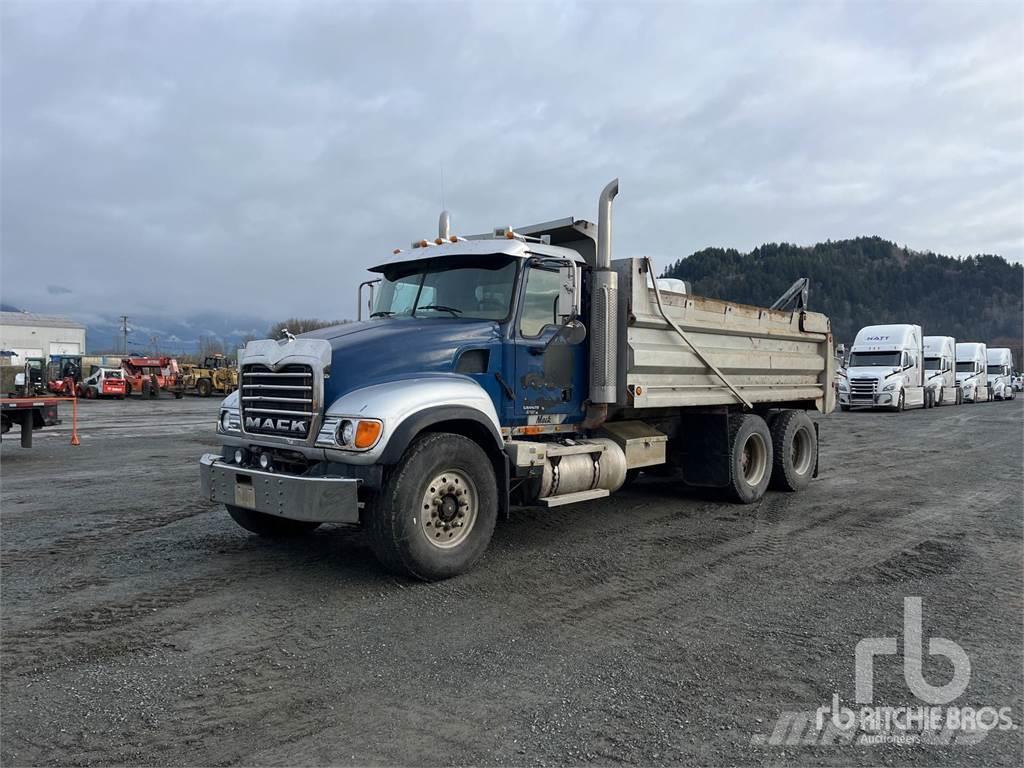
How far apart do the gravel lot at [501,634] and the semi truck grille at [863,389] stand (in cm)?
2262

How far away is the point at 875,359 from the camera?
96.2 ft

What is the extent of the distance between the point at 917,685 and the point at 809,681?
0.57 meters

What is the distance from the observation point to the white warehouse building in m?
100

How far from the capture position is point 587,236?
712 centimetres

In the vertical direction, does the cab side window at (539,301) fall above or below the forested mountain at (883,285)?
below

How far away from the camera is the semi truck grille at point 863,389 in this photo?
28344mm

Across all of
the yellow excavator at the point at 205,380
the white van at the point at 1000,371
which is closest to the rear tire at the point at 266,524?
the yellow excavator at the point at 205,380

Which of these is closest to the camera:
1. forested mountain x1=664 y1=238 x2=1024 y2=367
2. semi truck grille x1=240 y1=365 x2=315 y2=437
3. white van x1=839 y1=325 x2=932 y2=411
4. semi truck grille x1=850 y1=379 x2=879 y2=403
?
semi truck grille x1=240 y1=365 x2=315 y2=437

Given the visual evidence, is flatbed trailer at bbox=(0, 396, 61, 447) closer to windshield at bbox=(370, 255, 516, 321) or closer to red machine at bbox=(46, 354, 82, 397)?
windshield at bbox=(370, 255, 516, 321)

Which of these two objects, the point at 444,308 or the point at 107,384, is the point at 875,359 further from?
the point at 107,384

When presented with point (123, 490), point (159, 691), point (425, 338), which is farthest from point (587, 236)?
point (123, 490)

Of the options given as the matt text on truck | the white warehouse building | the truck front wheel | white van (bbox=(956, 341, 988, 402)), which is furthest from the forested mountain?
the truck front wheel

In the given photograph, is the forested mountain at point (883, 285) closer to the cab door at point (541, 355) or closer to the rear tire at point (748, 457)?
the rear tire at point (748, 457)

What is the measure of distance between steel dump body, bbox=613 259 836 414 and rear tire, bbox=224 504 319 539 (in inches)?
133
